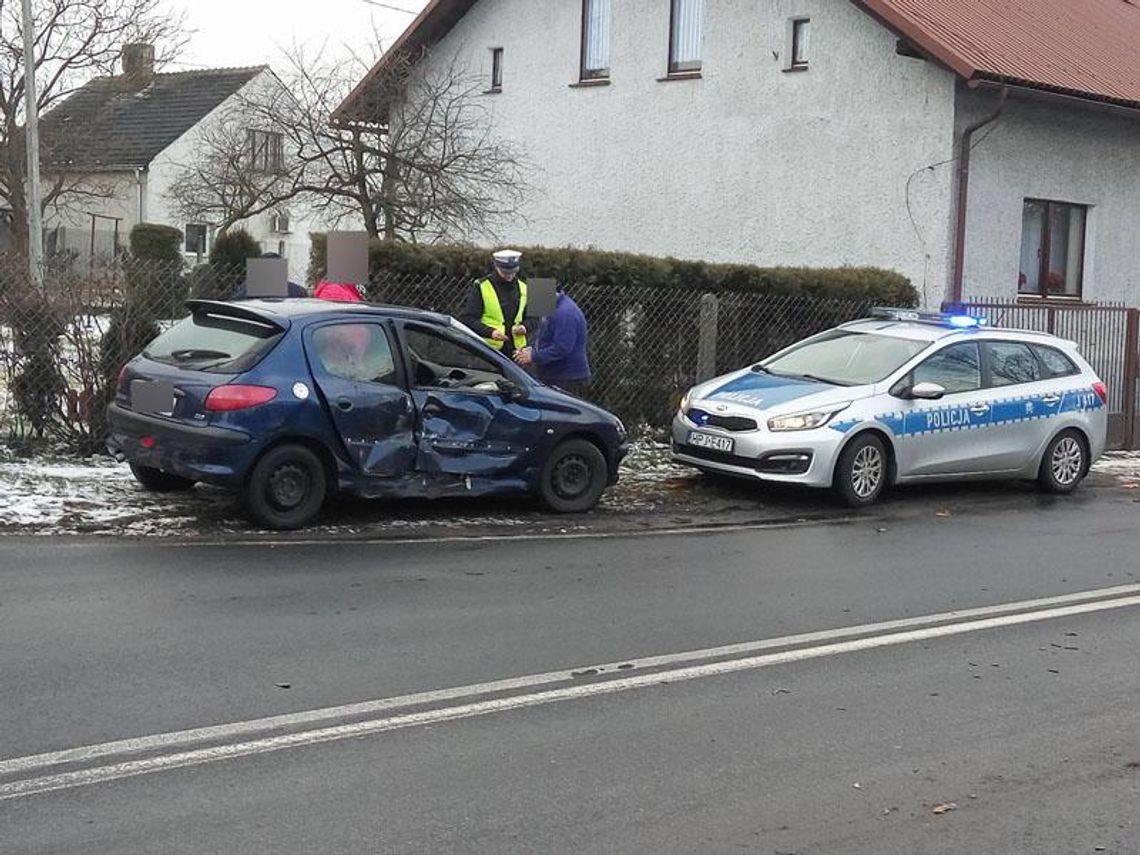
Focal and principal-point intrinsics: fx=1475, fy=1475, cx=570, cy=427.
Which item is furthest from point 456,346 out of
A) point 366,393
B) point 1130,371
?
point 1130,371

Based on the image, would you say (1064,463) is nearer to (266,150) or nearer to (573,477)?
(573,477)

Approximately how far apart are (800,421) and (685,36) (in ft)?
37.3

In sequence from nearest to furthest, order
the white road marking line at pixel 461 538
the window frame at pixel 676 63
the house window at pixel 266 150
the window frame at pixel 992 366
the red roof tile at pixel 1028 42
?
the white road marking line at pixel 461 538 < the window frame at pixel 992 366 < the red roof tile at pixel 1028 42 < the window frame at pixel 676 63 < the house window at pixel 266 150

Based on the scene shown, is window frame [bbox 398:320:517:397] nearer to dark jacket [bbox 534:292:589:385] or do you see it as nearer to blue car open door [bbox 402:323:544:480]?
blue car open door [bbox 402:323:544:480]

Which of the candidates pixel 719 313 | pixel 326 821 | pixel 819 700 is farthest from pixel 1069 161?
pixel 326 821

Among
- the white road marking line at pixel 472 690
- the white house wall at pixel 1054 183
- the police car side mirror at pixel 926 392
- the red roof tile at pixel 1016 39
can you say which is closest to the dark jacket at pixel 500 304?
the police car side mirror at pixel 926 392

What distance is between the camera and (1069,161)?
2009cm

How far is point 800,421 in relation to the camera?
1163 cm

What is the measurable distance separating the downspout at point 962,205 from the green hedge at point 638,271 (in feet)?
3.33

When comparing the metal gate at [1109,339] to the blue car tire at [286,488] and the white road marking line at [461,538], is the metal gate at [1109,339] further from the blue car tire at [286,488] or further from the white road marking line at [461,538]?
the blue car tire at [286,488]

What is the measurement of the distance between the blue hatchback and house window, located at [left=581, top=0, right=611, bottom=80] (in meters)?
12.9

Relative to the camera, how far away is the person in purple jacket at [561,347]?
12242 millimetres

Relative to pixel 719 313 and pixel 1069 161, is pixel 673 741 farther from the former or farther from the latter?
pixel 1069 161

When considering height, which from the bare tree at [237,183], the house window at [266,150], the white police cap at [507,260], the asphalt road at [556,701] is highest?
the house window at [266,150]
